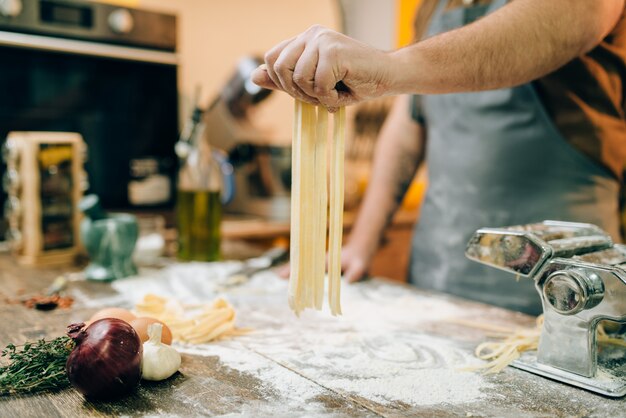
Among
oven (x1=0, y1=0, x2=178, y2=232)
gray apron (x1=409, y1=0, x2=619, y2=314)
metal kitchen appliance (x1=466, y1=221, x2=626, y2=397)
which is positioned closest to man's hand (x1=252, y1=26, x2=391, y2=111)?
metal kitchen appliance (x1=466, y1=221, x2=626, y2=397)

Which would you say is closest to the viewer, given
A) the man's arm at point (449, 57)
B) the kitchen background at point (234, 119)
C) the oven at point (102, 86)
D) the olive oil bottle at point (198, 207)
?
the man's arm at point (449, 57)

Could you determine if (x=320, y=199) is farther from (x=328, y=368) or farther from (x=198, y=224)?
(x=198, y=224)

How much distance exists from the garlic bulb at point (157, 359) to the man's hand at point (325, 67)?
0.40 metres

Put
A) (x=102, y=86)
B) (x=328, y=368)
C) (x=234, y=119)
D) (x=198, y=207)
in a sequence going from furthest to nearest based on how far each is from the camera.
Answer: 1. (x=234, y=119)
2. (x=102, y=86)
3. (x=198, y=207)
4. (x=328, y=368)

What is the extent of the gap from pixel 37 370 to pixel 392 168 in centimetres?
120

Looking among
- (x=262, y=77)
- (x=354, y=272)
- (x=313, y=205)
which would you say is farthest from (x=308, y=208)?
(x=354, y=272)

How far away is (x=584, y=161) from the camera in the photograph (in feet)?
4.37

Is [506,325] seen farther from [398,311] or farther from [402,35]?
[402,35]

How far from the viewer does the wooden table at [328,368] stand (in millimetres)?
702

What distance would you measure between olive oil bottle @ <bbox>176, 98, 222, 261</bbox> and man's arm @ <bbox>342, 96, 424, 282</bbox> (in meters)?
0.39

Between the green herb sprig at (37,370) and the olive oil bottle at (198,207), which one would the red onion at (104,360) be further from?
the olive oil bottle at (198,207)

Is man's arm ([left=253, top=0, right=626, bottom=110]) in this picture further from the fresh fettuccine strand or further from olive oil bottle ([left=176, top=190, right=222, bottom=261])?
olive oil bottle ([left=176, top=190, right=222, bottom=261])

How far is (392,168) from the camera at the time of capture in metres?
1.72

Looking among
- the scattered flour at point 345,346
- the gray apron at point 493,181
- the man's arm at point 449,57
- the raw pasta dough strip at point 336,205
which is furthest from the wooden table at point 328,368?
the man's arm at point 449,57
